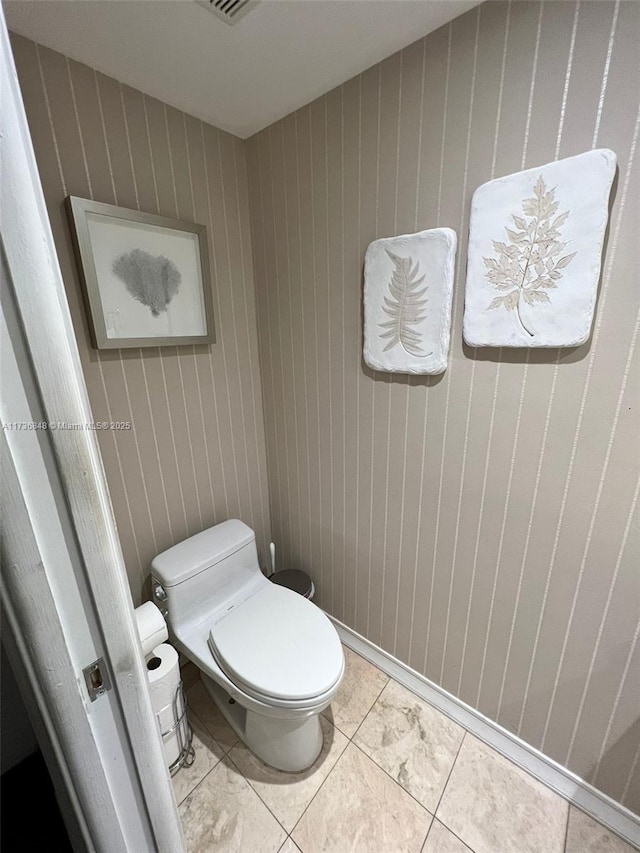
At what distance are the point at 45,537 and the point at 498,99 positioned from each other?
1.33 meters

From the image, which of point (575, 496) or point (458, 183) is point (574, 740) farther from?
point (458, 183)

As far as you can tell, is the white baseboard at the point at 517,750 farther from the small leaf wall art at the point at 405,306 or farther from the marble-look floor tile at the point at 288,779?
the small leaf wall art at the point at 405,306

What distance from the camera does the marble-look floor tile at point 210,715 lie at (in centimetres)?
133

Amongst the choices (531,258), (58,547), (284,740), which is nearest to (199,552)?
(284,740)

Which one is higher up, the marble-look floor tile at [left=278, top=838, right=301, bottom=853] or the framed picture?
the framed picture

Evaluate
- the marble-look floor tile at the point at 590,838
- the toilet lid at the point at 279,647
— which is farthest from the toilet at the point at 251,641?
the marble-look floor tile at the point at 590,838

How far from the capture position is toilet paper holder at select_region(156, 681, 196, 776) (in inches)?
47.1

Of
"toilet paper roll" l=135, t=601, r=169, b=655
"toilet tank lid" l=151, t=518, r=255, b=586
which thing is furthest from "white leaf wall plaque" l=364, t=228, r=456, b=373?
"toilet paper roll" l=135, t=601, r=169, b=655

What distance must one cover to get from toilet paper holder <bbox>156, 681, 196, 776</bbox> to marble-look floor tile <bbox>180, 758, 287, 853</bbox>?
0.10m

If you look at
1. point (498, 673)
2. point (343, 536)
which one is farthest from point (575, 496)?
point (343, 536)

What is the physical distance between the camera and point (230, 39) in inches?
38.9

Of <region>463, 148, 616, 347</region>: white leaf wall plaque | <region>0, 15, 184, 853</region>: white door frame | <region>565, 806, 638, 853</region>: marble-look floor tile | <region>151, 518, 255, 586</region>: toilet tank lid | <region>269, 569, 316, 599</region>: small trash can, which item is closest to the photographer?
<region>0, 15, 184, 853</region>: white door frame

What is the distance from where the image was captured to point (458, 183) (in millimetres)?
993

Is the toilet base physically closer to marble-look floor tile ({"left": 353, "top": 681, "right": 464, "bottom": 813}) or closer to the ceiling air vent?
marble-look floor tile ({"left": 353, "top": 681, "right": 464, "bottom": 813})
